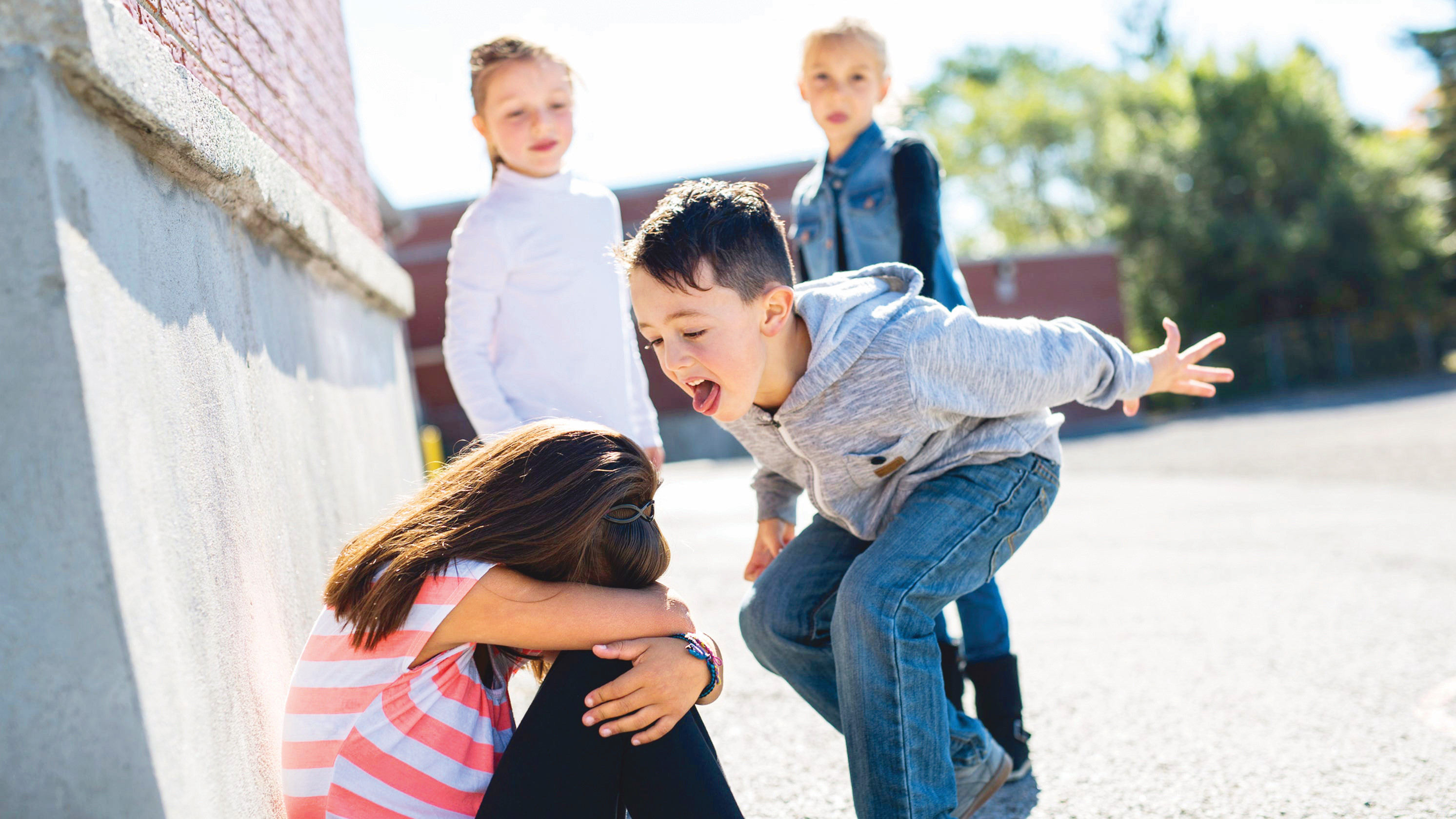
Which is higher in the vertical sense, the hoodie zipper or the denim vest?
the denim vest

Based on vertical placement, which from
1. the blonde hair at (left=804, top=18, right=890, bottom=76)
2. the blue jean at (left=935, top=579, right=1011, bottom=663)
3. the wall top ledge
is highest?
the blonde hair at (left=804, top=18, right=890, bottom=76)

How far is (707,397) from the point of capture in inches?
86.8

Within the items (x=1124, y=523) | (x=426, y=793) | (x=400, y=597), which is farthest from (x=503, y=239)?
(x=1124, y=523)

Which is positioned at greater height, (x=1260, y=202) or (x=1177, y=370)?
(x=1260, y=202)

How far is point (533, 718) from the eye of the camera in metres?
1.72

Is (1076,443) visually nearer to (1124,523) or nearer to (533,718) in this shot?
(1124,523)

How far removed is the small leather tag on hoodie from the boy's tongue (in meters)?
0.41

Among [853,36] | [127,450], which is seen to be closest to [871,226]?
[853,36]

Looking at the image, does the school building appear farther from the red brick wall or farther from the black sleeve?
the black sleeve

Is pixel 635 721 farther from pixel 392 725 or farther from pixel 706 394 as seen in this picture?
pixel 706 394

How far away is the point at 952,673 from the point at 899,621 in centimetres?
91

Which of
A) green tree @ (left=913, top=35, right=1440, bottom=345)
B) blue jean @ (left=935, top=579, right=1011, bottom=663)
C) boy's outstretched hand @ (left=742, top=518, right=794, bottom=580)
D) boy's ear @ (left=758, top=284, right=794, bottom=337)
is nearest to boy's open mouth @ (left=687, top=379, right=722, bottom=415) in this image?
boy's ear @ (left=758, top=284, right=794, bottom=337)

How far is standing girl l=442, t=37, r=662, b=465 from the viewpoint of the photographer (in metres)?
3.00

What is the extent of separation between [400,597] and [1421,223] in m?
28.5
